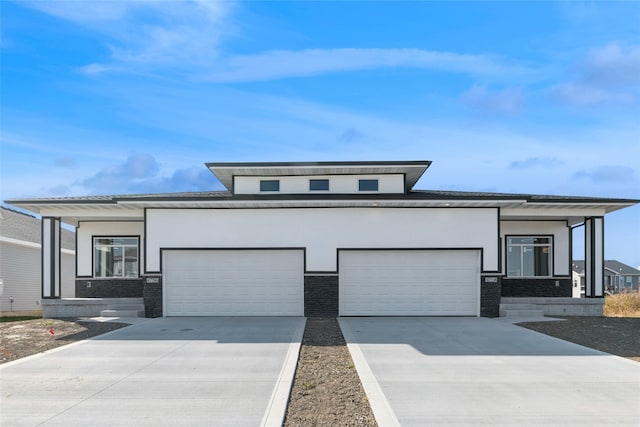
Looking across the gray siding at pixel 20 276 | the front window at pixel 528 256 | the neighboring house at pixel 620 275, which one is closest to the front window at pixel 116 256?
the gray siding at pixel 20 276

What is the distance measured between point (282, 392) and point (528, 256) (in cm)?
1689

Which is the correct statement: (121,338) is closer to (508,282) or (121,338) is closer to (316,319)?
(316,319)

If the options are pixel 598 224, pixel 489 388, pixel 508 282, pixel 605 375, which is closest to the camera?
pixel 489 388

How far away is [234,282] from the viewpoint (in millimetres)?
16688

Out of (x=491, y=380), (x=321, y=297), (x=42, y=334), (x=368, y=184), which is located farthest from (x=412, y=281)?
(x=42, y=334)

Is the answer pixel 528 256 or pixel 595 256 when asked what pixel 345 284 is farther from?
pixel 595 256

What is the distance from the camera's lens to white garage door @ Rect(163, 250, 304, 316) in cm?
1659

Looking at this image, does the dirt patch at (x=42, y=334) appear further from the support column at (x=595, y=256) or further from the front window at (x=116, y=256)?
the support column at (x=595, y=256)

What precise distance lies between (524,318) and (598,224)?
535 cm

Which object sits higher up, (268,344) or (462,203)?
(462,203)

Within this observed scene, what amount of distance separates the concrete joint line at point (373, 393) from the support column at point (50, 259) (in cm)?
1270

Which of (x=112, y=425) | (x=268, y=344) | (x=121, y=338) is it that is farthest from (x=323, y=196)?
(x=112, y=425)

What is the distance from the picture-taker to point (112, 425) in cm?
591

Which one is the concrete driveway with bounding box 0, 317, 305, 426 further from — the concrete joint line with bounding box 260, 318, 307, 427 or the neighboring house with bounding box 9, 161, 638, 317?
the neighboring house with bounding box 9, 161, 638, 317
